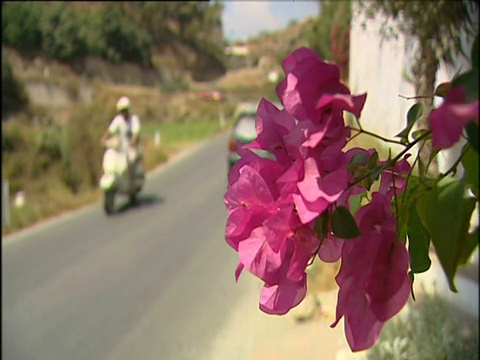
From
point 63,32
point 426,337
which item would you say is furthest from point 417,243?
point 63,32

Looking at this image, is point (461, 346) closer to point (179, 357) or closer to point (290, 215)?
point (179, 357)

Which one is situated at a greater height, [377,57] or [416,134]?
[416,134]

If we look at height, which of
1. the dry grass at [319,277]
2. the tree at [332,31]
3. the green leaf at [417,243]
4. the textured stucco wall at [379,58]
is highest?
the green leaf at [417,243]

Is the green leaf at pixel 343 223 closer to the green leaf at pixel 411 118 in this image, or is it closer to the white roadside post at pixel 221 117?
the green leaf at pixel 411 118

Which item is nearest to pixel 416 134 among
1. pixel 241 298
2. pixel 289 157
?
pixel 289 157

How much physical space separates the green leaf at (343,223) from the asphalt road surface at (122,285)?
5.63ft

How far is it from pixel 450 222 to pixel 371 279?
87 millimetres

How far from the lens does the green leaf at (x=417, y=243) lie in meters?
0.54

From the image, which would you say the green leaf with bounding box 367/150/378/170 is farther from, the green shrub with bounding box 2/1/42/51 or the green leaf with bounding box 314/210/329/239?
the green shrub with bounding box 2/1/42/51

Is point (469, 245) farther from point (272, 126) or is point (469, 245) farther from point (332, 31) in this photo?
point (332, 31)

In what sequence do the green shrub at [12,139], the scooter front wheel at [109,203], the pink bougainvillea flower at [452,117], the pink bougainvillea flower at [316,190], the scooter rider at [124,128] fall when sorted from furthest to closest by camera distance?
the green shrub at [12,139] → the scooter front wheel at [109,203] → the scooter rider at [124,128] → the pink bougainvillea flower at [316,190] → the pink bougainvillea flower at [452,117]

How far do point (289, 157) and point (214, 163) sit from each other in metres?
10.4

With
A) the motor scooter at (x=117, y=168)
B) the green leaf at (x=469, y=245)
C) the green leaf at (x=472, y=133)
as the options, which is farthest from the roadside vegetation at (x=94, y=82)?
the green leaf at (x=472, y=133)

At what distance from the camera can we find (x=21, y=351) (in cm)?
375
